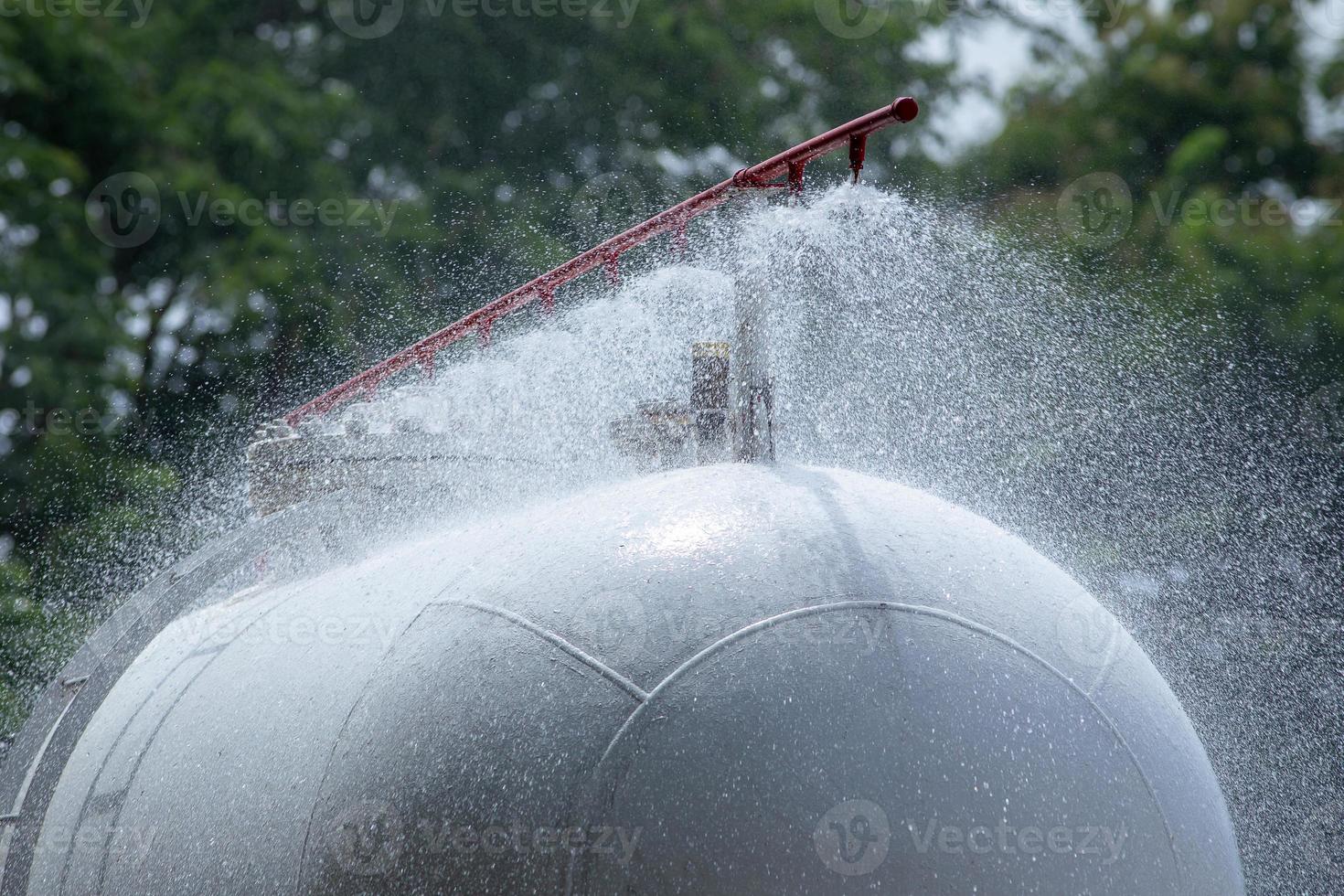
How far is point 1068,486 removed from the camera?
31.1 ft

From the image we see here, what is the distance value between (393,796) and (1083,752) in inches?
52.1

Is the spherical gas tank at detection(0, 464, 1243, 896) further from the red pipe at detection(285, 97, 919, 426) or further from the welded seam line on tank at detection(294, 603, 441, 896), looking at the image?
the red pipe at detection(285, 97, 919, 426)

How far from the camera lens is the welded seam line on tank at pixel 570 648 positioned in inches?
103

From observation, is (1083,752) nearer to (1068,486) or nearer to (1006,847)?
(1006,847)

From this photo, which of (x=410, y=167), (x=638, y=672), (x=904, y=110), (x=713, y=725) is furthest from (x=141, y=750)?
(x=410, y=167)

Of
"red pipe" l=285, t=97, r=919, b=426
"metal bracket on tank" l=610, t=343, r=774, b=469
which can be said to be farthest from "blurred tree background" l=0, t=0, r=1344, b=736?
"metal bracket on tank" l=610, t=343, r=774, b=469

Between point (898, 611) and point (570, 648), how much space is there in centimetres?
64

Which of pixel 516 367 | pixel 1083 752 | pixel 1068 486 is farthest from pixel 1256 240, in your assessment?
pixel 1083 752

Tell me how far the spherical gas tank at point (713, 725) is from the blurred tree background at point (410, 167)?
22.8 ft

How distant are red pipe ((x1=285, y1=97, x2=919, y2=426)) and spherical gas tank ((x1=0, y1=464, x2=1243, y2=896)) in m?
0.77

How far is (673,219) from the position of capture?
373 cm

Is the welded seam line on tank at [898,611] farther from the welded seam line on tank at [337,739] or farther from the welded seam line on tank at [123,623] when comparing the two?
the welded seam line on tank at [123,623]

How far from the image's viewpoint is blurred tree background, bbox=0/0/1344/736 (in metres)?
12.0

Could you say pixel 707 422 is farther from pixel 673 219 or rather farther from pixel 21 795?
pixel 21 795
